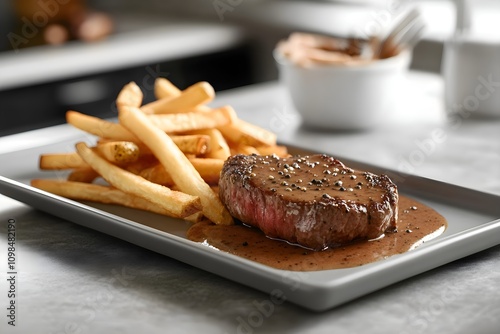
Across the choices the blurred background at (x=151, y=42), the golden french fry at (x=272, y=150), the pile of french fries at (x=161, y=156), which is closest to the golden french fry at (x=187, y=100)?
the pile of french fries at (x=161, y=156)

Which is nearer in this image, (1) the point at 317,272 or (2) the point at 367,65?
(1) the point at 317,272

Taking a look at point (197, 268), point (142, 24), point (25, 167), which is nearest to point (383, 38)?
point (25, 167)

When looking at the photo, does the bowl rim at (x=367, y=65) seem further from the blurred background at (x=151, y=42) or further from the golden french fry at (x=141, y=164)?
the blurred background at (x=151, y=42)

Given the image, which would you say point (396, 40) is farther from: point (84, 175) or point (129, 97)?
point (84, 175)

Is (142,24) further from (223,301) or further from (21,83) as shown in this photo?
(223,301)

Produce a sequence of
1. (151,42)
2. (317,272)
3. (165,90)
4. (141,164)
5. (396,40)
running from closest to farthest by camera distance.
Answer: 1. (317,272)
2. (141,164)
3. (165,90)
4. (396,40)
5. (151,42)

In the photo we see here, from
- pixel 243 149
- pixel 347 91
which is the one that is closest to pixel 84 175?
pixel 243 149
